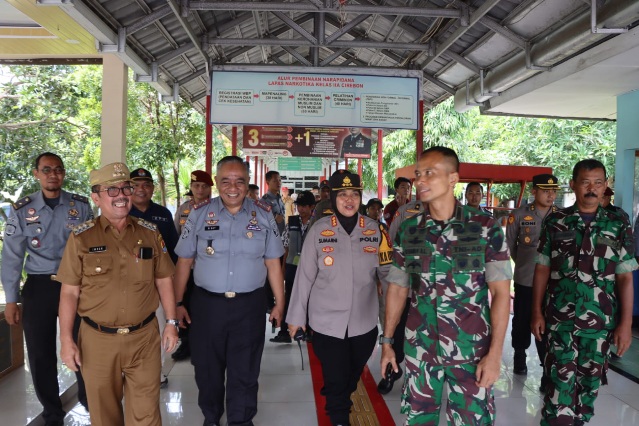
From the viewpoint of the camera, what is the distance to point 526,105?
665cm

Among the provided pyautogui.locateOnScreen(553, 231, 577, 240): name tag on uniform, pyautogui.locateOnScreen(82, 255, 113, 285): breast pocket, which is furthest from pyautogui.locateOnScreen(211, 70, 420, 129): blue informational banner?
pyautogui.locateOnScreen(82, 255, 113, 285): breast pocket

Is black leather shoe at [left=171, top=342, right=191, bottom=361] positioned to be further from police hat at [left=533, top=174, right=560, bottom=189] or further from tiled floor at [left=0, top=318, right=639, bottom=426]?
police hat at [left=533, top=174, right=560, bottom=189]

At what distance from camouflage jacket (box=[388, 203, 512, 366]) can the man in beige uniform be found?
1.37 meters

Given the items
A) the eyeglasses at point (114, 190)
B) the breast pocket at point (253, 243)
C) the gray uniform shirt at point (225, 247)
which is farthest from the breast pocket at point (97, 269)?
the breast pocket at point (253, 243)

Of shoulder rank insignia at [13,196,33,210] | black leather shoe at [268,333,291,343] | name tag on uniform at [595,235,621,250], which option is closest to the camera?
name tag on uniform at [595,235,621,250]

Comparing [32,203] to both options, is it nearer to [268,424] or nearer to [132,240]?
[132,240]

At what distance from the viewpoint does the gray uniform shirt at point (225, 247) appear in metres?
3.00

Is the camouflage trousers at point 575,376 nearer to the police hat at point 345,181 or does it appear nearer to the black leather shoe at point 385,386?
the black leather shoe at point 385,386

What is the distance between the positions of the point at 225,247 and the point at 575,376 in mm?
2193

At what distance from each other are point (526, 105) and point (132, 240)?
5.91m

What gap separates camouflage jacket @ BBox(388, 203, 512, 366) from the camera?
2.10 meters

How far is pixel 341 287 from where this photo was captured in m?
2.93

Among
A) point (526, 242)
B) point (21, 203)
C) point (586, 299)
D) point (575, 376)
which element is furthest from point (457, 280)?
point (21, 203)

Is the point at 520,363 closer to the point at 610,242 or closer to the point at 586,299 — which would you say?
the point at 586,299
